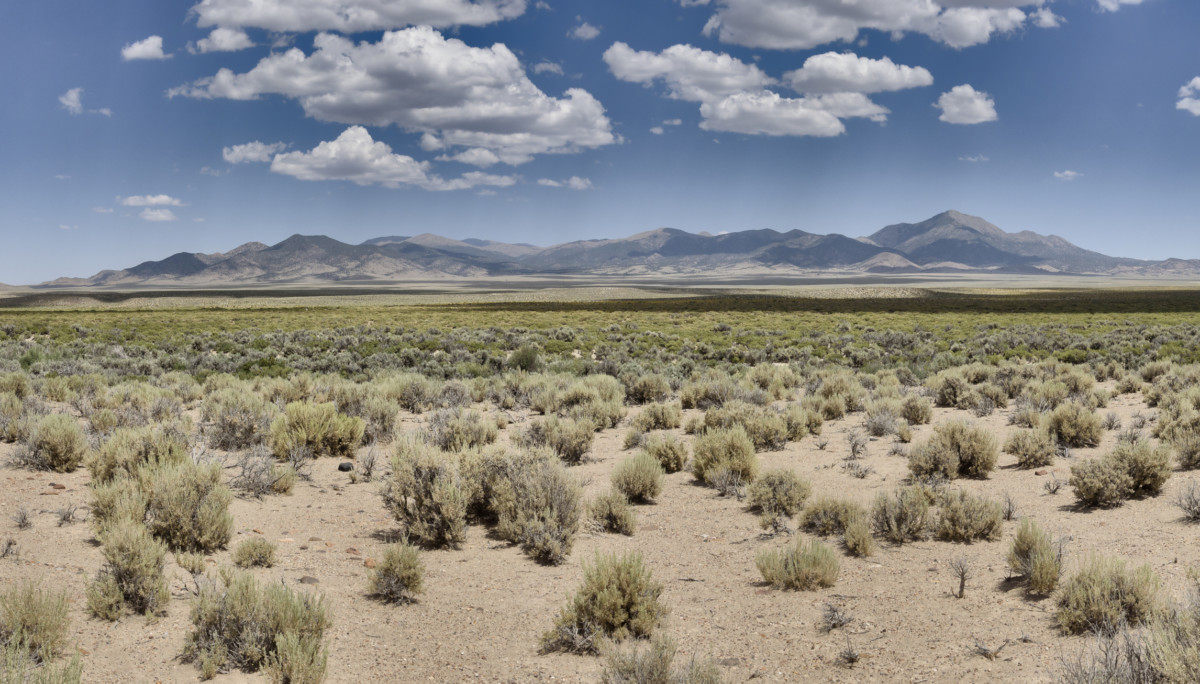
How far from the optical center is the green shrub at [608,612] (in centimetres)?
517

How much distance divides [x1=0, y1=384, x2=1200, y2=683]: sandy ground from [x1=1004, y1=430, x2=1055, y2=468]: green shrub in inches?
36.3

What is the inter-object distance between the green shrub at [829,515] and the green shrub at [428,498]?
3.77m

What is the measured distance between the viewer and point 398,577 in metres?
5.99

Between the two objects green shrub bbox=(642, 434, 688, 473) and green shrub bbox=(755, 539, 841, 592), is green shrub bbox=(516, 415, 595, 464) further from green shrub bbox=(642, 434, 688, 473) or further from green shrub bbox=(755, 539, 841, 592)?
green shrub bbox=(755, 539, 841, 592)

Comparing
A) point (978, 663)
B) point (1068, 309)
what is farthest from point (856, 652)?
point (1068, 309)

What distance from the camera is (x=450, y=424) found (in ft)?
36.1

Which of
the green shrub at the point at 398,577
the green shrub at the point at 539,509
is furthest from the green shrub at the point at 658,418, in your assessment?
the green shrub at the point at 398,577

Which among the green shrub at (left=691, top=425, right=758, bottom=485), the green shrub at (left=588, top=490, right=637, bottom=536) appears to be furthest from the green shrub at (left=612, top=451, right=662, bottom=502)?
the green shrub at (left=691, top=425, right=758, bottom=485)

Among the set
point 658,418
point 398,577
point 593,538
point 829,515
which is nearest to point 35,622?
point 398,577

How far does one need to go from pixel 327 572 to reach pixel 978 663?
5.41 m

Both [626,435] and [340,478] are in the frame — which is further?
[626,435]

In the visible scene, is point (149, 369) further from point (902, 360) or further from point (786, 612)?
point (902, 360)

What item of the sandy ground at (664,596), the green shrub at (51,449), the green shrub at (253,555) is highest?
the green shrub at (51,449)

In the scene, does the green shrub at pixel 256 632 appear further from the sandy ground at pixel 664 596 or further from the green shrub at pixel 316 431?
the green shrub at pixel 316 431
